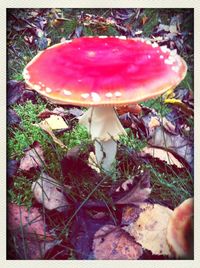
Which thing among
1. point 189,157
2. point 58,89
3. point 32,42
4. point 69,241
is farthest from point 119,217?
point 32,42

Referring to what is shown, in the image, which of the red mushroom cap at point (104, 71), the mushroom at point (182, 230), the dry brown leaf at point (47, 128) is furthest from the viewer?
the dry brown leaf at point (47, 128)

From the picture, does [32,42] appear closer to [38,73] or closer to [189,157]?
[38,73]

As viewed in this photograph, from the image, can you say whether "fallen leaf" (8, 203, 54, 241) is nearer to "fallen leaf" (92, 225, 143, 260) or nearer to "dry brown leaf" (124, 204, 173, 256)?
"fallen leaf" (92, 225, 143, 260)

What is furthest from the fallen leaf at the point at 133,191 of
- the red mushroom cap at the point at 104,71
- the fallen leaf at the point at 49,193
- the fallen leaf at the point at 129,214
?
the red mushroom cap at the point at 104,71

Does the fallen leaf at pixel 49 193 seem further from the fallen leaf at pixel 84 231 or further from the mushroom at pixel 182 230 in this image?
the mushroom at pixel 182 230

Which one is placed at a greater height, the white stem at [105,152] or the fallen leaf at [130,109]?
the fallen leaf at [130,109]

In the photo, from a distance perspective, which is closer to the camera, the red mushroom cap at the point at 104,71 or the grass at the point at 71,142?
the red mushroom cap at the point at 104,71

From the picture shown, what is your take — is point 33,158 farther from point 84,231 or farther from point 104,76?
point 104,76
